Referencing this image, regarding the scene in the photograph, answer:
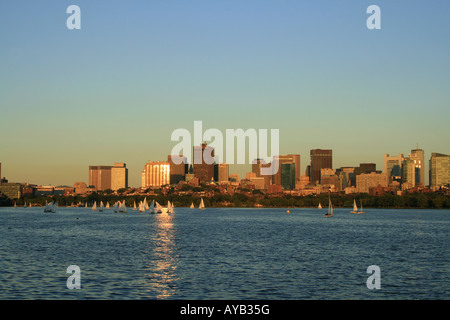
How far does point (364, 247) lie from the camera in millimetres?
80125

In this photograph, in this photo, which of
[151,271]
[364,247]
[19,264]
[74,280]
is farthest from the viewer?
[364,247]

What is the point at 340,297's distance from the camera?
130 feet

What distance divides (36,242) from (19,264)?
96.2ft

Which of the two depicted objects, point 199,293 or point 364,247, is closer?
point 199,293

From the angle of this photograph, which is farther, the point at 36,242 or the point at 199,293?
the point at 36,242
